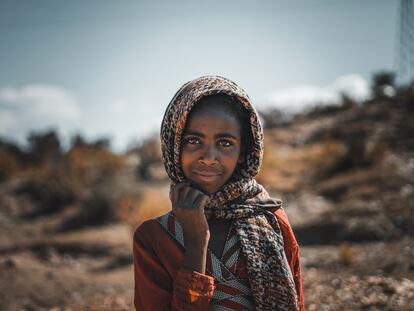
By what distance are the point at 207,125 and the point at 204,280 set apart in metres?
0.74

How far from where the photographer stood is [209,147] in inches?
76.1

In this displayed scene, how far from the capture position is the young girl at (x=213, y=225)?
1844mm

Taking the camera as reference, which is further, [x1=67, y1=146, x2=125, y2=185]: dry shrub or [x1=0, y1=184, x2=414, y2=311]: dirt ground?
[x1=67, y1=146, x2=125, y2=185]: dry shrub

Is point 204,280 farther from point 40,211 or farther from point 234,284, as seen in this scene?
point 40,211

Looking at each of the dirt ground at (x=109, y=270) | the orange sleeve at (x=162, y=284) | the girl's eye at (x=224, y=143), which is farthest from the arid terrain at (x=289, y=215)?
the girl's eye at (x=224, y=143)

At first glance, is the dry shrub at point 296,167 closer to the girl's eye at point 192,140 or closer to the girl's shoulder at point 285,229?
the girl's shoulder at point 285,229

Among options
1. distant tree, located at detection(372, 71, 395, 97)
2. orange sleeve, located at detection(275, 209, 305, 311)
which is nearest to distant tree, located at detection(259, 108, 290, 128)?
distant tree, located at detection(372, 71, 395, 97)

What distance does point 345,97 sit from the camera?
24.2 metres

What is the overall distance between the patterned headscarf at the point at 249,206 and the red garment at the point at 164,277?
0.41ft

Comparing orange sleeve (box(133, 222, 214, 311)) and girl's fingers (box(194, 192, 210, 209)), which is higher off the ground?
girl's fingers (box(194, 192, 210, 209))

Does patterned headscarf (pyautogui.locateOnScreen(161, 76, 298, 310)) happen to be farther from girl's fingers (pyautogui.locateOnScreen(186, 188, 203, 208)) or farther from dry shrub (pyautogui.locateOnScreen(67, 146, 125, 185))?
dry shrub (pyautogui.locateOnScreen(67, 146, 125, 185))

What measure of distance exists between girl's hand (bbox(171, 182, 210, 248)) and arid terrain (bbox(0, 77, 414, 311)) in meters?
2.54

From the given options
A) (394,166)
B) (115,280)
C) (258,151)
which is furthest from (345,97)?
(258,151)

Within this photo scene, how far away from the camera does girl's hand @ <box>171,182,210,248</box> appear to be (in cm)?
178
